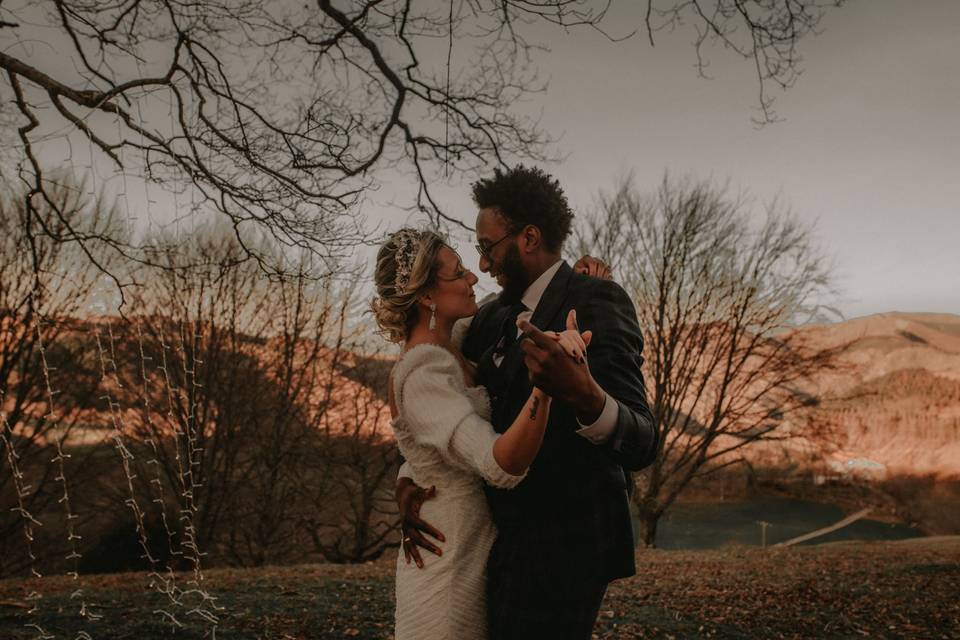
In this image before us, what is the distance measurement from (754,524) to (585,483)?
2590cm

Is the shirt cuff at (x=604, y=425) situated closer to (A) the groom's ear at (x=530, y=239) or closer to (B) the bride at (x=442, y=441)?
(B) the bride at (x=442, y=441)

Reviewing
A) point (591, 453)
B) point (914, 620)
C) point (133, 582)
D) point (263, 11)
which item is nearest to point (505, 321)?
point (591, 453)

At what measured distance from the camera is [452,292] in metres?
2.08

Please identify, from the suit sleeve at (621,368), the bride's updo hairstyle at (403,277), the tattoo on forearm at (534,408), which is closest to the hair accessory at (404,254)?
Answer: the bride's updo hairstyle at (403,277)

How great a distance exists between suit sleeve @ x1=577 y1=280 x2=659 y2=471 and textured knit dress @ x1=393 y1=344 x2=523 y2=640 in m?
0.33

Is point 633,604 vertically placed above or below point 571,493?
below

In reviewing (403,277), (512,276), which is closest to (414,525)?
(403,277)

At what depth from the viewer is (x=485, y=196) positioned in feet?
7.88

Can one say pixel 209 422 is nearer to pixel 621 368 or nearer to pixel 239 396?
pixel 239 396

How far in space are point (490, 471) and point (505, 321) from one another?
663 millimetres

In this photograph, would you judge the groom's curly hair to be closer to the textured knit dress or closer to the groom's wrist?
the textured knit dress

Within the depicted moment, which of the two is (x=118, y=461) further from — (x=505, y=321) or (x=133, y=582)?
(x=505, y=321)

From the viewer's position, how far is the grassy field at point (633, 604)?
16.4 ft

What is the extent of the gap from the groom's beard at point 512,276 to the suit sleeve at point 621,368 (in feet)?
1.26
